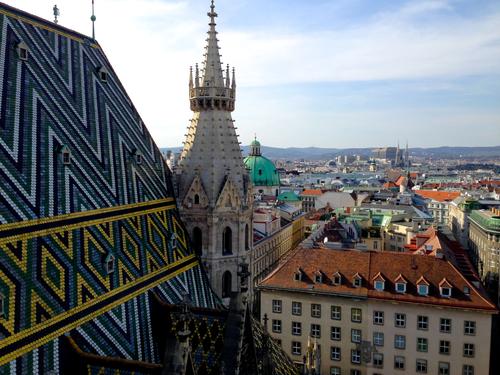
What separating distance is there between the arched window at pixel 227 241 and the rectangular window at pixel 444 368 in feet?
65.1

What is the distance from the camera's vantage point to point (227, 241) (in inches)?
994

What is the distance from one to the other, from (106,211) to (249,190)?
909 centimetres

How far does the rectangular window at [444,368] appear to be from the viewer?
3578cm

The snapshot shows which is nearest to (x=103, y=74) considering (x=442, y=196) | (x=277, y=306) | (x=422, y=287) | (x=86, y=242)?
(x=86, y=242)

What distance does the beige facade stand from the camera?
35375 millimetres

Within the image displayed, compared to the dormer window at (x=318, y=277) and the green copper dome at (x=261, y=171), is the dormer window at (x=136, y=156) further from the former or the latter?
the green copper dome at (x=261, y=171)

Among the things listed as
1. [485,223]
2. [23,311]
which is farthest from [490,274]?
[23,311]

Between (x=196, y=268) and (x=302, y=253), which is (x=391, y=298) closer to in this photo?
(x=302, y=253)

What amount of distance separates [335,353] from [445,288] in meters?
9.06

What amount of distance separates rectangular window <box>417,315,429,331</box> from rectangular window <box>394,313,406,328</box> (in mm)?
993

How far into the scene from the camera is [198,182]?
24359 mm

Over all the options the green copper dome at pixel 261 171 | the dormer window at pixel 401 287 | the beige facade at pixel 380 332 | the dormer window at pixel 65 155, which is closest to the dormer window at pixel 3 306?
the dormer window at pixel 65 155

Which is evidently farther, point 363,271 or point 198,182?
point 363,271

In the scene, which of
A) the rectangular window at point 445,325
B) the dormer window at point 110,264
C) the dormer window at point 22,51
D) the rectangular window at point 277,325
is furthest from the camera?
A: the rectangular window at point 277,325
